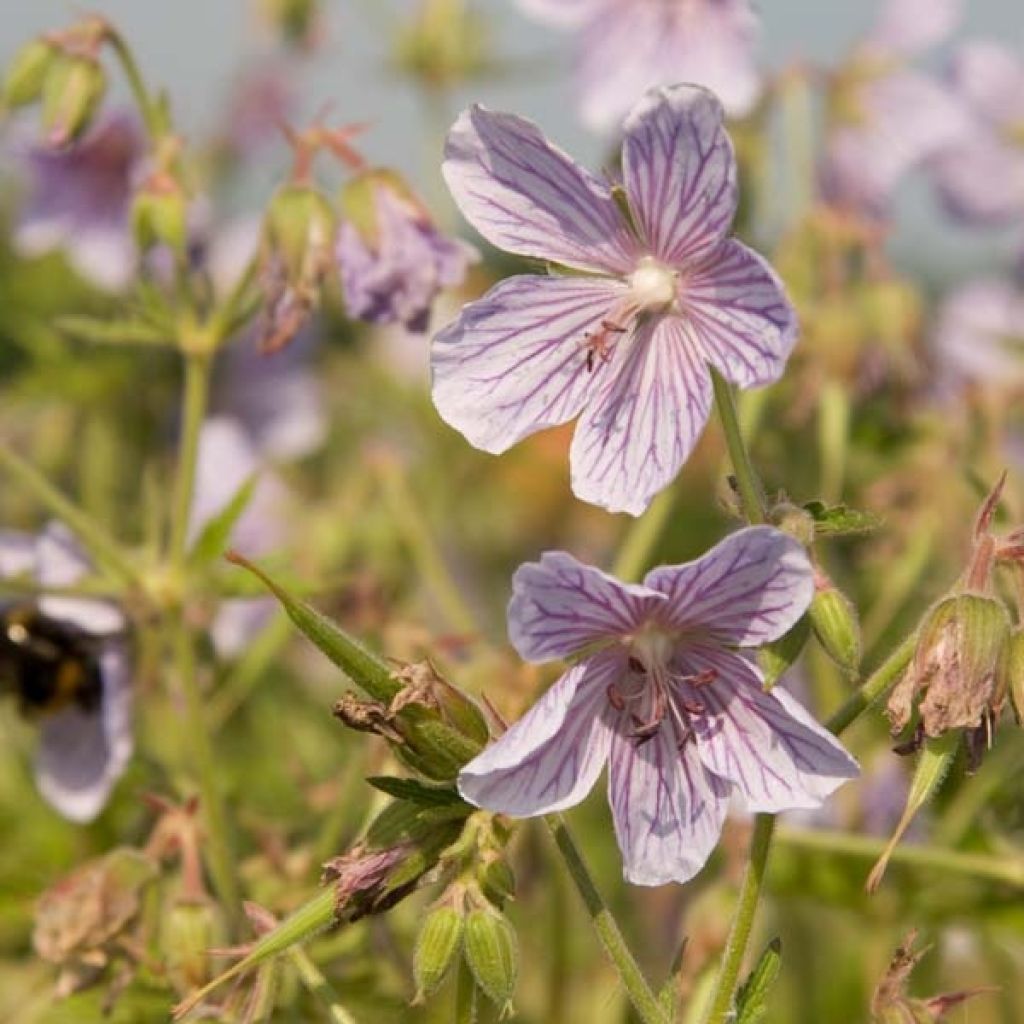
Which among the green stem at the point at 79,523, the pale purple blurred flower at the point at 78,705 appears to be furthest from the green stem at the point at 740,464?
the pale purple blurred flower at the point at 78,705

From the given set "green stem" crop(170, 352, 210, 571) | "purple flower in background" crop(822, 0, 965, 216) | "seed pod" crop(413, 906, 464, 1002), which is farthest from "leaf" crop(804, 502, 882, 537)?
"purple flower in background" crop(822, 0, 965, 216)

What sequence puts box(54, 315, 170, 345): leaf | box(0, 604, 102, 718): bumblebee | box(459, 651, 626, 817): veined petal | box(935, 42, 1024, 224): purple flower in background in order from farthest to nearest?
box(935, 42, 1024, 224): purple flower in background, box(0, 604, 102, 718): bumblebee, box(54, 315, 170, 345): leaf, box(459, 651, 626, 817): veined petal

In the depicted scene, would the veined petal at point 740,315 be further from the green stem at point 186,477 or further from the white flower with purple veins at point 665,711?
the green stem at point 186,477

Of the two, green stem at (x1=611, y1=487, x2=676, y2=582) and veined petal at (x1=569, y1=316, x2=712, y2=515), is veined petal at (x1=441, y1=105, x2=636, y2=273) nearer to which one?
veined petal at (x1=569, y1=316, x2=712, y2=515)

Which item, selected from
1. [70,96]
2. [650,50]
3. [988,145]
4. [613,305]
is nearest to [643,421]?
[613,305]

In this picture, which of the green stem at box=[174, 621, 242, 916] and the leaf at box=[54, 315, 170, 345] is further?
the leaf at box=[54, 315, 170, 345]

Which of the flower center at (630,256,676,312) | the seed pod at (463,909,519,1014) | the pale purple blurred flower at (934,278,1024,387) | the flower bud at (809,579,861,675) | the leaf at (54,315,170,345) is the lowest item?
the pale purple blurred flower at (934,278,1024,387)
